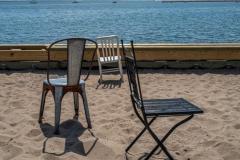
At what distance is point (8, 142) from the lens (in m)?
4.32

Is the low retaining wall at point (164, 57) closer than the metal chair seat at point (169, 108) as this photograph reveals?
No

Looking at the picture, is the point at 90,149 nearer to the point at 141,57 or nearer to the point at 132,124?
the point at 132,124

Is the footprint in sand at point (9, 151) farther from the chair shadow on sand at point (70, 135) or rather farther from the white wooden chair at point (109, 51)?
the white wooden chair at point (109, 51)

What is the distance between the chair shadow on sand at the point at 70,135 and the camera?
→ 417 centimetres

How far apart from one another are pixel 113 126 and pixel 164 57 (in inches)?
166

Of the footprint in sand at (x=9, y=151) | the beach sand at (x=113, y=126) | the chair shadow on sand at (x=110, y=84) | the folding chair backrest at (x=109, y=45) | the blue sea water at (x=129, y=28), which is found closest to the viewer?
the footprint in sand at (x=9, y=151)

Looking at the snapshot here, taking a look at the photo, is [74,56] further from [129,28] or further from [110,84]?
[129,28]

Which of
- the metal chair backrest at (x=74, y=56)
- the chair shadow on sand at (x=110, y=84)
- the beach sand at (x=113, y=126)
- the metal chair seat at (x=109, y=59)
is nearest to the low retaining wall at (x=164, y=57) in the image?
the metal chair seat at (x=109, y=59)

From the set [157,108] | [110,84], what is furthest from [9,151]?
[110,84]

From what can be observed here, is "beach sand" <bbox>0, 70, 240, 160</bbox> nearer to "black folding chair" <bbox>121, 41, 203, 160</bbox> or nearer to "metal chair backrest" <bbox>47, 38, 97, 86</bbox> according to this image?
"black folding chair" <bbox>121, 41, 203, 160</bbox>

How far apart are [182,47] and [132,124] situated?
429 centimetres

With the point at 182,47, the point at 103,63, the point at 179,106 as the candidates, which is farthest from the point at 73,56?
the point at 182,47

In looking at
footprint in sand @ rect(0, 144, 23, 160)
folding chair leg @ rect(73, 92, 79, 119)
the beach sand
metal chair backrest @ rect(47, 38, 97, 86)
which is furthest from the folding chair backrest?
footprint in sand @ rect(0, 144, 23, 160)

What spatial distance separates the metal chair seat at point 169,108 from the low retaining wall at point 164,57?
4.93 metres
